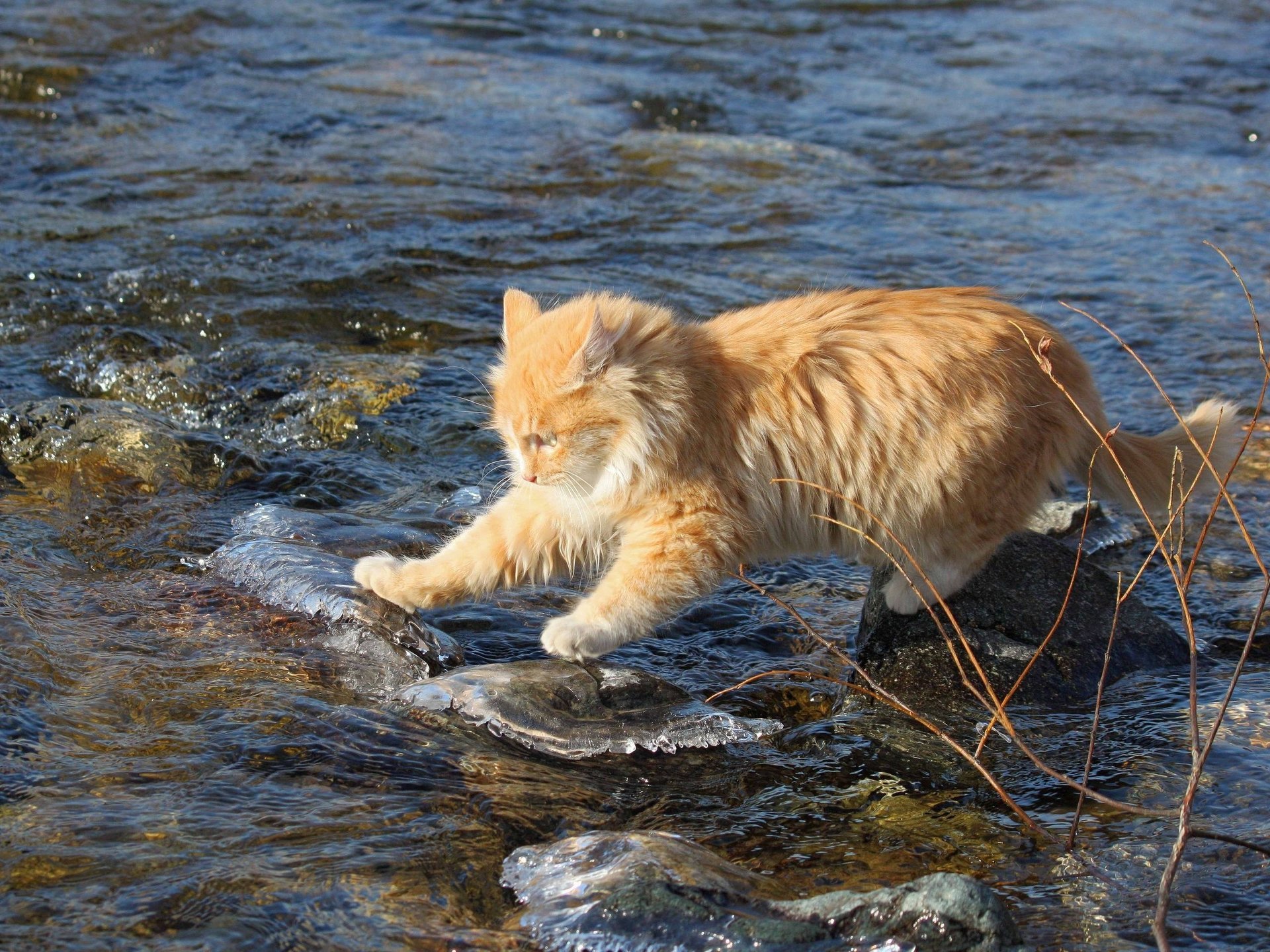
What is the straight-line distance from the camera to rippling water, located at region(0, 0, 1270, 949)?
321 cm

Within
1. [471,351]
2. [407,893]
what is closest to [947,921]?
[407,893]

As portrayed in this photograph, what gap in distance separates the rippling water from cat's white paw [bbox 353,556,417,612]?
229 millimetres

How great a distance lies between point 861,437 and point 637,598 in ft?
2.92

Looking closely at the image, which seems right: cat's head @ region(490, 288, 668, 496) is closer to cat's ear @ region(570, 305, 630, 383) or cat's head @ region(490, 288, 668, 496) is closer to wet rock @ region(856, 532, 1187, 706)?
cat's ear @ region(570, 305, 630, 383)

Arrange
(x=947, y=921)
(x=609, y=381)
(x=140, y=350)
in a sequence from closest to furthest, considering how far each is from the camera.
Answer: (x=947, y=921), (x=609, y=381), (x=140, y=350)

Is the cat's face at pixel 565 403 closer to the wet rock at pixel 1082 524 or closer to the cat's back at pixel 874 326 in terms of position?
the cat's back at pixel 874 326

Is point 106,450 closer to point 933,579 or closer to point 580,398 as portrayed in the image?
point 580,398

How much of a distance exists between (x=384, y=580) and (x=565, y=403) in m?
0.85

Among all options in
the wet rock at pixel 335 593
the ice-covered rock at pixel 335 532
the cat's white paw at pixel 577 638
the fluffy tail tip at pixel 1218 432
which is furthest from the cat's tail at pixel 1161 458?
the ice-covered rock at pixel 335 532

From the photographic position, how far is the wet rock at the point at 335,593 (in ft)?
13.3

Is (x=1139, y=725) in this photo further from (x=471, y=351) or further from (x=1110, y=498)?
(x=471, y=351)

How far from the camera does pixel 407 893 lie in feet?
9.92

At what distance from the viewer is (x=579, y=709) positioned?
3924mm

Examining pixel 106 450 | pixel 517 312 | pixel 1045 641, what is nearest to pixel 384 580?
pixel 517 312
